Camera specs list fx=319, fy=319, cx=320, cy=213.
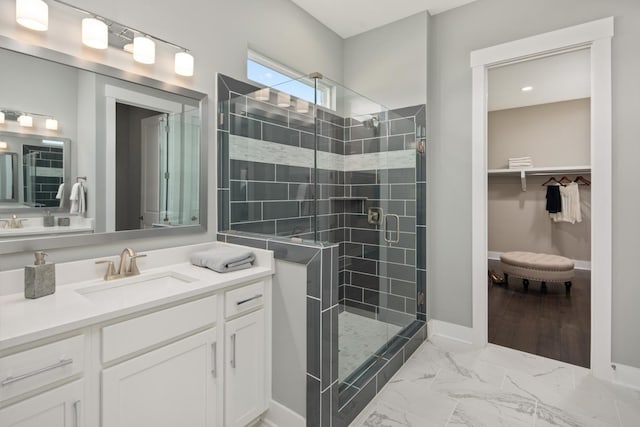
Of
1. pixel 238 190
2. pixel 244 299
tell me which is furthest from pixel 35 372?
pixel 238 190

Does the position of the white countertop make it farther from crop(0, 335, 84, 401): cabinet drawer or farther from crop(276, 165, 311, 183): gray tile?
crop(276, 165, 311, 183): gray tile

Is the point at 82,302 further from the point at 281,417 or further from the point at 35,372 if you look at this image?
the point at 281,417

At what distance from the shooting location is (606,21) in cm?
216

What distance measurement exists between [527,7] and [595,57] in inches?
25.6

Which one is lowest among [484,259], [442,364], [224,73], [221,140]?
[442,364]

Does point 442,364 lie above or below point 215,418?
below

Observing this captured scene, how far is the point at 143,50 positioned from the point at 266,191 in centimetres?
106

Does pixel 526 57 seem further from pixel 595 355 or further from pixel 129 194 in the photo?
pixel 129 194

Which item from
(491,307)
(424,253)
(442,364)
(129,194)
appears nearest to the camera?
(129,194)

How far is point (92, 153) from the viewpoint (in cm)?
159

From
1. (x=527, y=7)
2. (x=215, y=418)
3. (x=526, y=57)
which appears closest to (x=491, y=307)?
(x=526, y=57)

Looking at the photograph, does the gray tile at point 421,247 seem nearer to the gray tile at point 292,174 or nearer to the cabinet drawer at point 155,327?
the gray tile at point 292,174

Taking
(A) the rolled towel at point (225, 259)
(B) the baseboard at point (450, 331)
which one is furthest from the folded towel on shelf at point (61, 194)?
(B) the baseboard at point (450, 331)

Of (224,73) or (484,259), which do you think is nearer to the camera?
(224,73)
